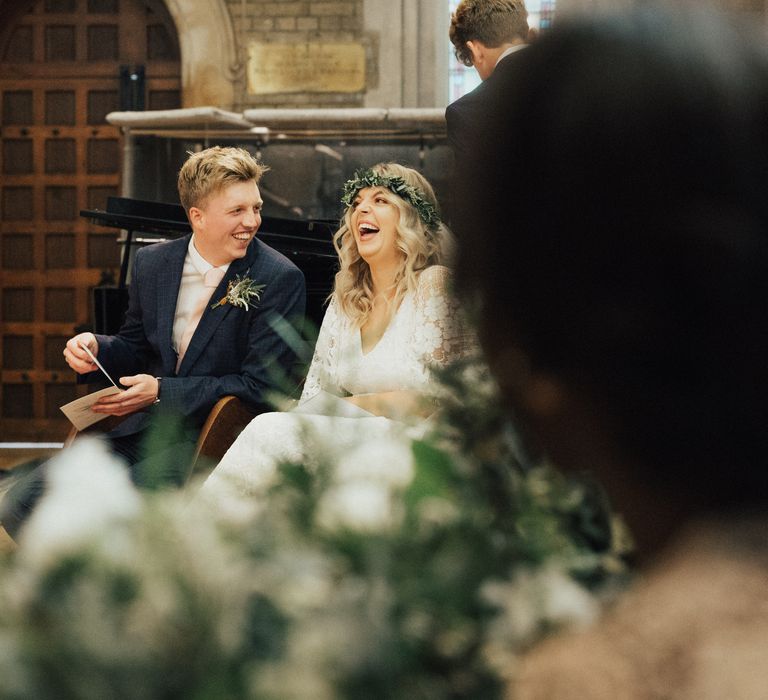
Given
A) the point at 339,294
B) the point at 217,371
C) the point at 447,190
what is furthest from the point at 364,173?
the point at 447,190

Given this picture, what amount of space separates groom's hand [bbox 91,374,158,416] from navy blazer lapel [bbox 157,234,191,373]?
0.26 meters

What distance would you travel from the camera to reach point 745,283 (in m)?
0.58

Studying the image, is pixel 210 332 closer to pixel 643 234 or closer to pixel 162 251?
pixel 162 251

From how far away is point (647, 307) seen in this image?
0.59m

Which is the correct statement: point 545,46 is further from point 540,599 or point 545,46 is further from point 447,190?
point 540,599

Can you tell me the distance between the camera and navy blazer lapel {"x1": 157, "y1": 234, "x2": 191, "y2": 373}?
3.49 meters

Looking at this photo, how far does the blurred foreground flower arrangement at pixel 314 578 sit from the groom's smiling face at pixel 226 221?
292cm

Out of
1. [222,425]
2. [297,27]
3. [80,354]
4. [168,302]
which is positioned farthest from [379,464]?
[297,27]

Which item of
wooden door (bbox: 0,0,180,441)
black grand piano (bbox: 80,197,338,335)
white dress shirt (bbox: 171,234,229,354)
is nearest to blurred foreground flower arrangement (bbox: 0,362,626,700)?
white dress shirt (bbox: 171,234,229,354)

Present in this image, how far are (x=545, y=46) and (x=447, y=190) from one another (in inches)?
4.9

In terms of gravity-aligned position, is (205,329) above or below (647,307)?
below

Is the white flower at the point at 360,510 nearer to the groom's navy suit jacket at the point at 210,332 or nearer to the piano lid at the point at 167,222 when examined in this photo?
the groom's navy suit jacket at the point at 210,332

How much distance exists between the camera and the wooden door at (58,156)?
889 centimetres

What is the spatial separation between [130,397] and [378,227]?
0.96m
